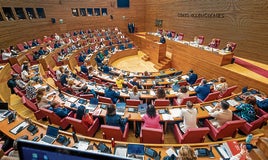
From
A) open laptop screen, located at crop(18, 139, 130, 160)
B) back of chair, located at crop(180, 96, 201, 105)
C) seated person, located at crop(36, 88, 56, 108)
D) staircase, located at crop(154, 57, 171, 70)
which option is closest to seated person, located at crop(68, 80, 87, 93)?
seated person, located at crop(36, 88, 56, 108)

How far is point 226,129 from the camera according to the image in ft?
12.3

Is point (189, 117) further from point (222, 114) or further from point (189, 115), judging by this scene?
point (222, 114)

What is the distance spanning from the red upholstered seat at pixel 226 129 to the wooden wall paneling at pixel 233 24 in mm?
5933

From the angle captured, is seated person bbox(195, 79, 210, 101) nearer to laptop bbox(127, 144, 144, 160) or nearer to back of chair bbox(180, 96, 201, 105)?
back of chair bbox(180, 96, 201, 105)

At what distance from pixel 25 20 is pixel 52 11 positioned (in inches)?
117

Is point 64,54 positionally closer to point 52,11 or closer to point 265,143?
point 52,11

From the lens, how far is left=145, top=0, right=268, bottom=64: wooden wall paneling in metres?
7.62

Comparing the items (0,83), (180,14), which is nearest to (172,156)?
(0,83)

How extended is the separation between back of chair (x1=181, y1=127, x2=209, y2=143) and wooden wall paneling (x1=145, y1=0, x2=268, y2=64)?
22.4 ft

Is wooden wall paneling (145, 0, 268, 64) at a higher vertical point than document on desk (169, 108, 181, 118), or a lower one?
higher

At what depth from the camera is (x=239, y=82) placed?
6461 millimetres

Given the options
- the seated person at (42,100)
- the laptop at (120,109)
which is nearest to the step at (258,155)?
the laptop at (120,109)

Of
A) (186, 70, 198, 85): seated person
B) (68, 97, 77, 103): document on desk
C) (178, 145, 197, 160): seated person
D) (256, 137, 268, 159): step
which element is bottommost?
(186, 70, 198, 85): seated person

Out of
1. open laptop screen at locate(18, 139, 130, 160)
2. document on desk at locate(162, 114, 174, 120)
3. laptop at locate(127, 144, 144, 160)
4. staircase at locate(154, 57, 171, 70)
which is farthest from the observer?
staircase at locate(154, 57, 171, 70)
